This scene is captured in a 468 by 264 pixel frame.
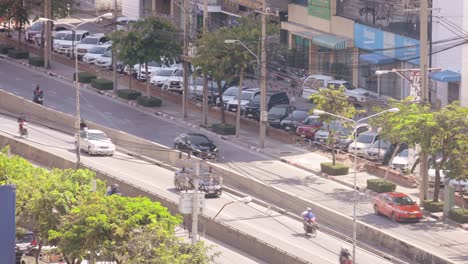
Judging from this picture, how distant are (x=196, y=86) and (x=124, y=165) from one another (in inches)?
709

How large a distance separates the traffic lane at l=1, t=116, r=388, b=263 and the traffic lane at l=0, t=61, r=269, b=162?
4444mm

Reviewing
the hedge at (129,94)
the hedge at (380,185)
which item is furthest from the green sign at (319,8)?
the hedge at (380,185)

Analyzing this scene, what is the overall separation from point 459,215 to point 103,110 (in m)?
30.0

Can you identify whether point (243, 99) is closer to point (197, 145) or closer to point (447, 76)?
point (197, 145)

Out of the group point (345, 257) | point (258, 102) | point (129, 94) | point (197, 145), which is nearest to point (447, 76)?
point (258, 102)

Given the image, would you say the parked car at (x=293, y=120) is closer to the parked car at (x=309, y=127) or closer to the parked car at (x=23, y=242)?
the parked car at (x=309, y=127)

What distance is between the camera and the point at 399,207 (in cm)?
6438

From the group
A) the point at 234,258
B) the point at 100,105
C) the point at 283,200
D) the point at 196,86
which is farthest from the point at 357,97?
the point at 234,258

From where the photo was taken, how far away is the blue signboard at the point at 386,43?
86.7m

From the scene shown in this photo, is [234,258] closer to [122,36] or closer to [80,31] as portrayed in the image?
[122,36]

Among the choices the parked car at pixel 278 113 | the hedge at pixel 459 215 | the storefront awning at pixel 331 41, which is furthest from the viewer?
the storefront awning at pixel 331 41

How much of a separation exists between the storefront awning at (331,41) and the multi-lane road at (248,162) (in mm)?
14977

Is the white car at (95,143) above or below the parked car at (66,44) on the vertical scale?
below

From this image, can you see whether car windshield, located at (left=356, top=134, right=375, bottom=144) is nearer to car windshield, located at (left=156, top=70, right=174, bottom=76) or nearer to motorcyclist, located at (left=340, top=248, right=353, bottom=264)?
motorcyclist, located at (left=340, top=248, right=353, bottom=264)
